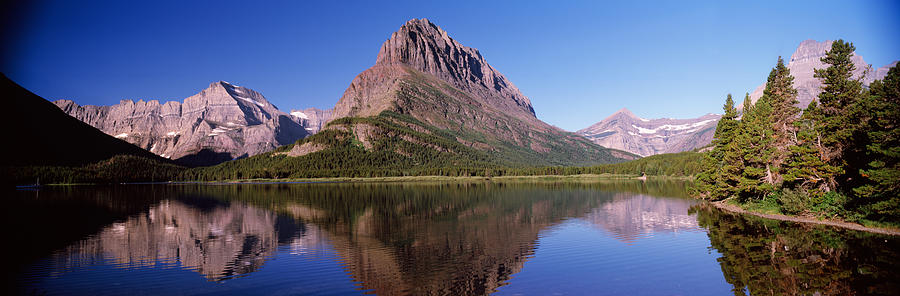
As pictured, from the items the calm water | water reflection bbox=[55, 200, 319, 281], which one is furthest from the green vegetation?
water reflection bbox=[55, 200, 319, 281]

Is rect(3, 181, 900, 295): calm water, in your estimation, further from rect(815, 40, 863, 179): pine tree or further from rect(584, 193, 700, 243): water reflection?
rect(815, 40, 863, 179): pine tree

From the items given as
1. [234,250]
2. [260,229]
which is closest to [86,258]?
[234,250]

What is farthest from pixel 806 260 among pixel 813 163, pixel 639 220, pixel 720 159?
pixel 720 159

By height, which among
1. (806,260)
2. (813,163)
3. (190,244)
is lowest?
(806,260)

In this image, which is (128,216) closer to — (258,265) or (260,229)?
(260,229)

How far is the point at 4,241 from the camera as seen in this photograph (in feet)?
149

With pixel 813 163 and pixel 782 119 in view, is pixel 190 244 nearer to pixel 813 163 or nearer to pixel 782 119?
pixel 813 163

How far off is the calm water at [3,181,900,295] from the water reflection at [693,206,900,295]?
99mm

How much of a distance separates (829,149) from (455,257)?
145ft

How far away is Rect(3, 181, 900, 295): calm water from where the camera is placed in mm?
26594

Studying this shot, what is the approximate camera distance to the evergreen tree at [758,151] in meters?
63.2

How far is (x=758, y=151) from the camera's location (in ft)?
226

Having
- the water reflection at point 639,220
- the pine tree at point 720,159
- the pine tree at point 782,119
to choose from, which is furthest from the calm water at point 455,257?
the pine tree at point 720,159

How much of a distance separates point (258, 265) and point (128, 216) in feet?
170
